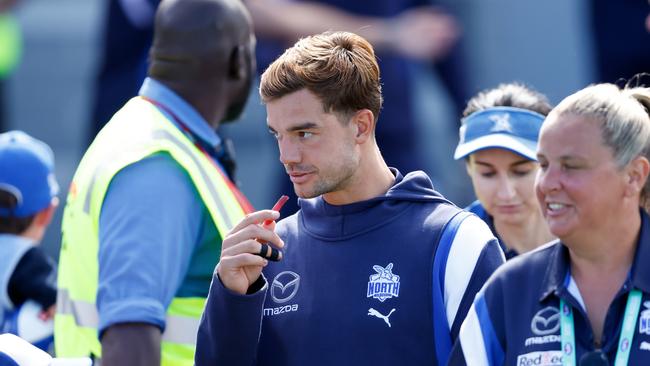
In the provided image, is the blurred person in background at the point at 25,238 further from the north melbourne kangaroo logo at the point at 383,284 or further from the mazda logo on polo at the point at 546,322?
the mazda logo on polo at the point at 546,322

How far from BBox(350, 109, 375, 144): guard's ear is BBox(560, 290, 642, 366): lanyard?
765mm

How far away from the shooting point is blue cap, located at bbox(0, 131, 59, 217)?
5.17 m

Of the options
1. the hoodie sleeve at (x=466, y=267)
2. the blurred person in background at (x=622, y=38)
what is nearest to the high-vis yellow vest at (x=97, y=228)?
the hoodie sleeve at (x=466, y=267)

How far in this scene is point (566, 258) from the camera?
354 cm

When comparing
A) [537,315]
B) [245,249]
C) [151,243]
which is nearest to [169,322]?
[151,243]

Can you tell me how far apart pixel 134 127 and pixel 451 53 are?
3.40 m

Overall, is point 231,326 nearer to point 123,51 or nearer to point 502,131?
point 502,131

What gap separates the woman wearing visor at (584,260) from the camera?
11.1ft

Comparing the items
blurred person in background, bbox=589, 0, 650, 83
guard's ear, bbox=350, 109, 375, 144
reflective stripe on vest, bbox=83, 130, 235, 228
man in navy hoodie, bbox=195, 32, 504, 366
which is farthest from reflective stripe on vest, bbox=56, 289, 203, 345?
blurred person in background, bbox=589, 0, 650, 83

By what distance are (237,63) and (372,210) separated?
3.64ft

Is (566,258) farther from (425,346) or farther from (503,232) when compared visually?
(503,232)

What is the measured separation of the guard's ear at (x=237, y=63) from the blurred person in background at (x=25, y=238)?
847mm

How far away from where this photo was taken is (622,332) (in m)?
3.37

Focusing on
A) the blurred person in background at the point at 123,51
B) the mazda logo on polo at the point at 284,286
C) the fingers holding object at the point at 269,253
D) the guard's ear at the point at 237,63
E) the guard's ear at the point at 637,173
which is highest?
the blurred person in background at the point at 123,51
